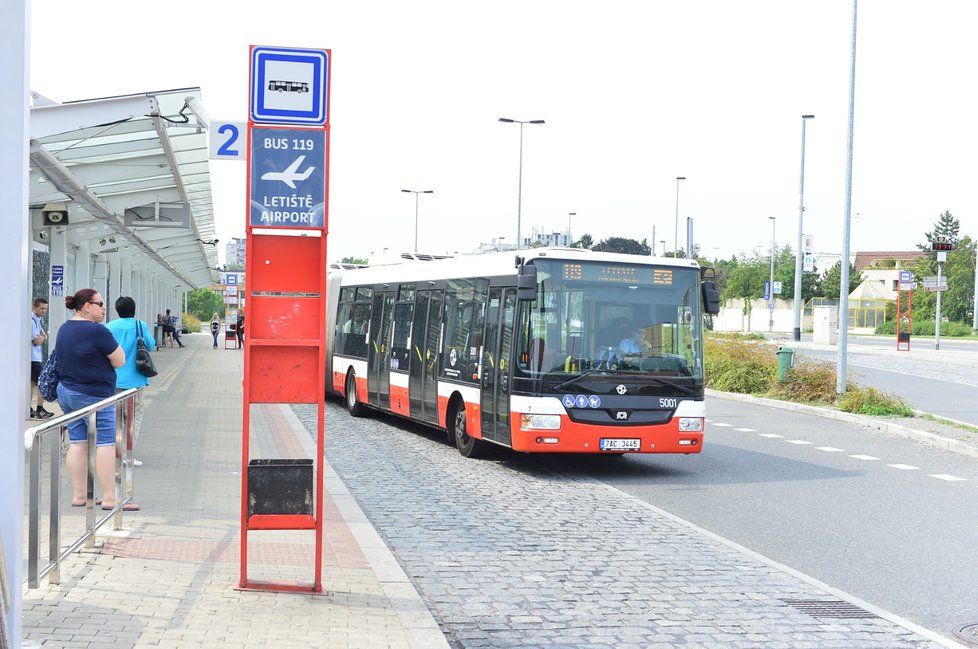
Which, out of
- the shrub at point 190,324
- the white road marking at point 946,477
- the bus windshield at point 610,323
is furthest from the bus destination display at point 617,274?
the shrub at point 190,324

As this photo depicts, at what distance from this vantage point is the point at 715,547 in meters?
9.00

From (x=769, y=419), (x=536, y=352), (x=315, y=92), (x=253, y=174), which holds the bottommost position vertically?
(x=769, y=419)

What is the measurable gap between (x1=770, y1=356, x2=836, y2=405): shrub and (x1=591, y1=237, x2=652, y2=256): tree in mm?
9304

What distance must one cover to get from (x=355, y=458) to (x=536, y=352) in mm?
3039

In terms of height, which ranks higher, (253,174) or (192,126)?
(192,126)

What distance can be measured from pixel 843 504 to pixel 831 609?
4.52 m

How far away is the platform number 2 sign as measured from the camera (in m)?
14.1

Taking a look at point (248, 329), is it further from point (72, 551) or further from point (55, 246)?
point (55, 246)

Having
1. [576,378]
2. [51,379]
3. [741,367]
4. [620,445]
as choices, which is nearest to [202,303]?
[741,367]

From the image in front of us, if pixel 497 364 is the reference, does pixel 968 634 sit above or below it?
below


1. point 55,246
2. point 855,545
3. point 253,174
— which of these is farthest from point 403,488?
point 55,246

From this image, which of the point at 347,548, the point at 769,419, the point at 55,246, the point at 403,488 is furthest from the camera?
the point at 55,246

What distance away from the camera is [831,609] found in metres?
7.07

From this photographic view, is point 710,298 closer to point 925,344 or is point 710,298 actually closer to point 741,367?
point 741,367
